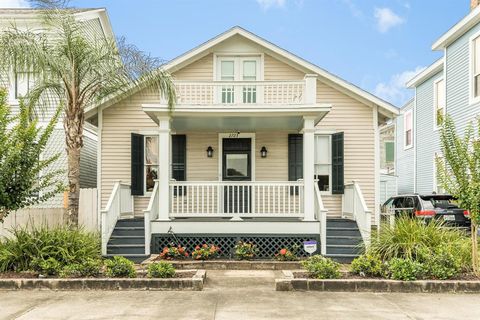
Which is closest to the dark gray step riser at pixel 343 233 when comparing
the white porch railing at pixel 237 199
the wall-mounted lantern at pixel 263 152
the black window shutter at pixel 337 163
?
the white porch railing at pixel 237 199

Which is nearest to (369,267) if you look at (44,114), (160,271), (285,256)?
(285,256)

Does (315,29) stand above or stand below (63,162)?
above

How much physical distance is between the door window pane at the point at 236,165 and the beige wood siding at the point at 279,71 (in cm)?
253

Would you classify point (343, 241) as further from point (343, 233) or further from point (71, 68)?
point (71, 68)

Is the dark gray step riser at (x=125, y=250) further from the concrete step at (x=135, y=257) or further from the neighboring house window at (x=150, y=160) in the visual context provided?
the neighboring house window at (x=150, y=160)

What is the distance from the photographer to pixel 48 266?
8.24m

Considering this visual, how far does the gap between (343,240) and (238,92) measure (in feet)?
15.0

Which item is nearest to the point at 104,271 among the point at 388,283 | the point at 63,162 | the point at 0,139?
Answer: the point at 0,139

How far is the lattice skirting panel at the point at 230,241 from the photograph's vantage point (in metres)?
10.5

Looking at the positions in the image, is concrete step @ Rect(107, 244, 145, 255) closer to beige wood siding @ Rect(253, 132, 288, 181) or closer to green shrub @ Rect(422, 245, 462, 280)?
beige wood siding @ Rect(253, 132, 288, 181)

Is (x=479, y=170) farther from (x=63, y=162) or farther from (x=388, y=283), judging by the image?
(x=63, y=162)

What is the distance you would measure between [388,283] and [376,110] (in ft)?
21.4

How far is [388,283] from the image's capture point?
7.70 metres

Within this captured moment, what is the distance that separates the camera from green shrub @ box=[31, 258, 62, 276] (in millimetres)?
8258
